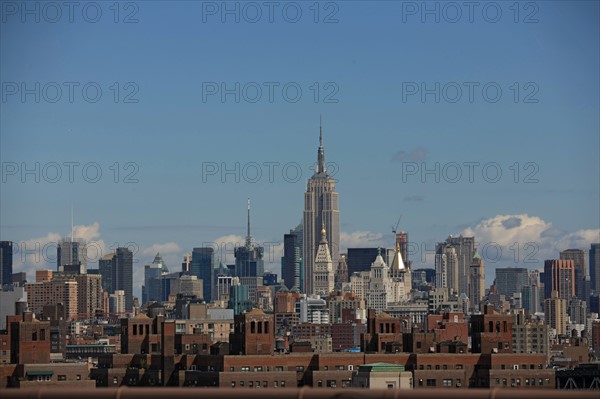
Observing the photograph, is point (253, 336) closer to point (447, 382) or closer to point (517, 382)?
point (447, 382)

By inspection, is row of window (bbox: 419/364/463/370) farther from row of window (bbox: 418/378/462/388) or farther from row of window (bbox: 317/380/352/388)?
row of window (bbox: 317/380/352/388)

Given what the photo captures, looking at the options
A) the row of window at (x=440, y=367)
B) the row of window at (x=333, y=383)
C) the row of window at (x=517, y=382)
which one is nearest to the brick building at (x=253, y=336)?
the row of window at (x=333, y=383)

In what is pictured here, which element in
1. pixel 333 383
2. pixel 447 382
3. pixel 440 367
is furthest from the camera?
pixel 440 367

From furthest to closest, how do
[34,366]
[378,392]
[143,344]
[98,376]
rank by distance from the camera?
[143,344] → [98,376] → [34,366] → [378,392]

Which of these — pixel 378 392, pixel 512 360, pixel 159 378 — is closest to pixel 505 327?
pixel 512 360

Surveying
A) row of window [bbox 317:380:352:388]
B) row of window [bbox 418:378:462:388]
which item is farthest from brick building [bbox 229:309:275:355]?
row of window [bbox 418:378:462:388]

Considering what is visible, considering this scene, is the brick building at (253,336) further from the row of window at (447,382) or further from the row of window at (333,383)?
the row of window at (447,382)

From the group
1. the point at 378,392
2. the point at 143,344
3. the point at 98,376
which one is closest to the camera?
the point at 378,392

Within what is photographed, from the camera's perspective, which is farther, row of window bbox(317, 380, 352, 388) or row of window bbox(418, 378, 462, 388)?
row of window bbox(418, 378, 462, 388)

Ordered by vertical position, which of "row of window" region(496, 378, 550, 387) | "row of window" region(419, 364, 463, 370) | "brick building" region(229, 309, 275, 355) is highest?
"brick building" region(229, 309, 275, 355)

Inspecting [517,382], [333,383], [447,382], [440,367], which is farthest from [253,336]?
[517,382]

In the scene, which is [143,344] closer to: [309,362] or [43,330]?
[43,330]
